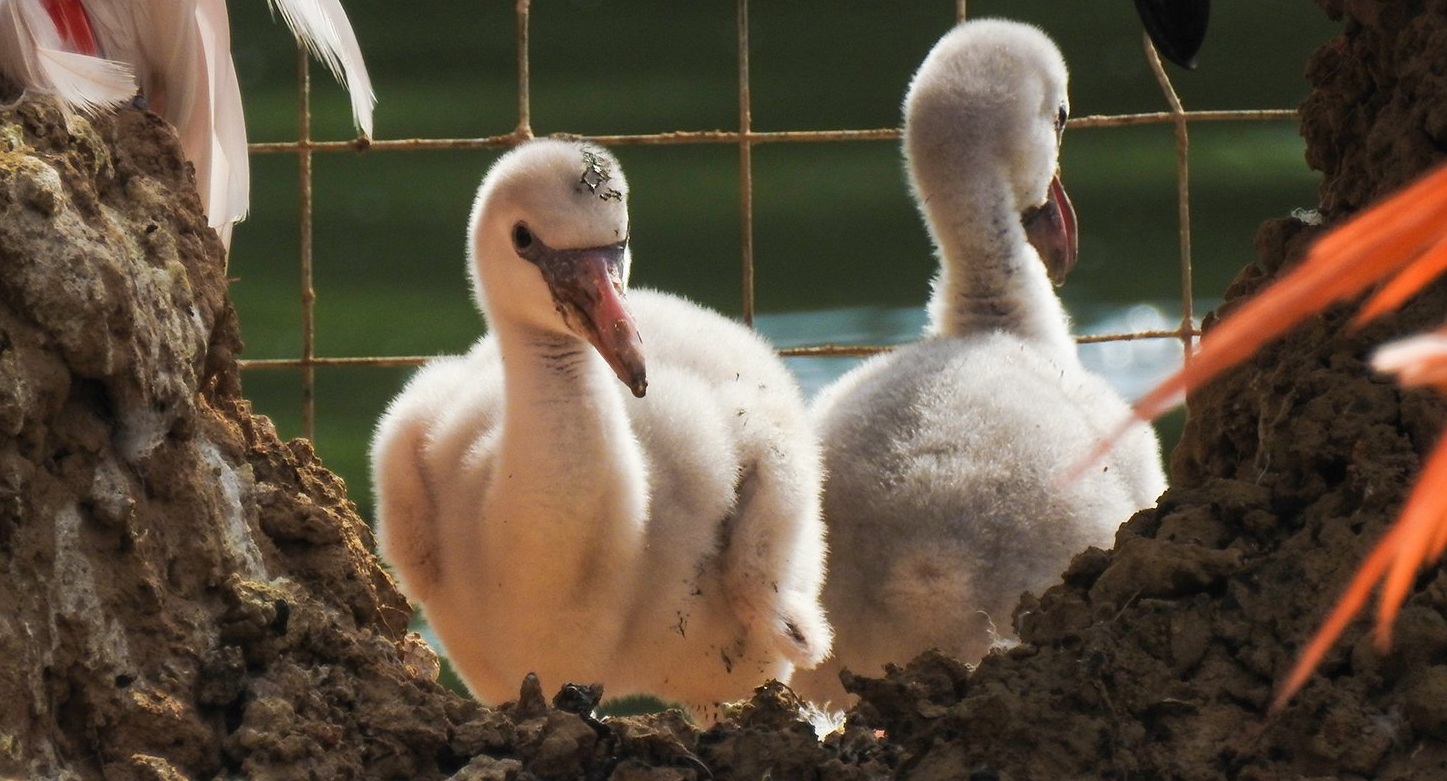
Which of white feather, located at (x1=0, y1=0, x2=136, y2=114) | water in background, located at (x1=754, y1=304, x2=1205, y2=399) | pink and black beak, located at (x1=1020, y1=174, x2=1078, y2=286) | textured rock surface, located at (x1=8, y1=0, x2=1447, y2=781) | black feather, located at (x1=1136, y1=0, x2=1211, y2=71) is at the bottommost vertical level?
water in background, located at (x1=754, y1=304, x2=1205, y2=399)

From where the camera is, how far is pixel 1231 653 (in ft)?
6.32

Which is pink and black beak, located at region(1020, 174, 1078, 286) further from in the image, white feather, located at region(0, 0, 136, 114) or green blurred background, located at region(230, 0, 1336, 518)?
green blurred background, located at region(230, 0, 1336, 518)

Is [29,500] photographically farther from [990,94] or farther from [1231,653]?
[990,94]

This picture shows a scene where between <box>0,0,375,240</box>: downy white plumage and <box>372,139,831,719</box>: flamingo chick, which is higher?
<box>0,0,375,240</box>: downy white plumage

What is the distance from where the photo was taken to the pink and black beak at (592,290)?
3.08m

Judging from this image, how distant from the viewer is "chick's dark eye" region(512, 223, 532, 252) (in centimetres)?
327

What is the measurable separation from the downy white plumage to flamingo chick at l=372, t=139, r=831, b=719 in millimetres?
398

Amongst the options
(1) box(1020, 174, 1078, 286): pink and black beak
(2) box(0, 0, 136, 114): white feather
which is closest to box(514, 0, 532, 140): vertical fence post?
(1) box(1020, 174, 1078, 286): pink and black beak

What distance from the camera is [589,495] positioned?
3.19 meters

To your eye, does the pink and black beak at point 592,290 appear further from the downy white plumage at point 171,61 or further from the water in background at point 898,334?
the water in background at point 898,334

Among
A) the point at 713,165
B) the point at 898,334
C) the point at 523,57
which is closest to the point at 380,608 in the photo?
the point at 523,57

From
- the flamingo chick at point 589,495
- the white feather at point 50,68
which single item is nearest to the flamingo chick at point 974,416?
the flamingo chick at point 589,495

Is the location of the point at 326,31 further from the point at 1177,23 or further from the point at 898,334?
the point at 898,334

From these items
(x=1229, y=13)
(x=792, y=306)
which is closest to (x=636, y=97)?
(x=792, y=306)
